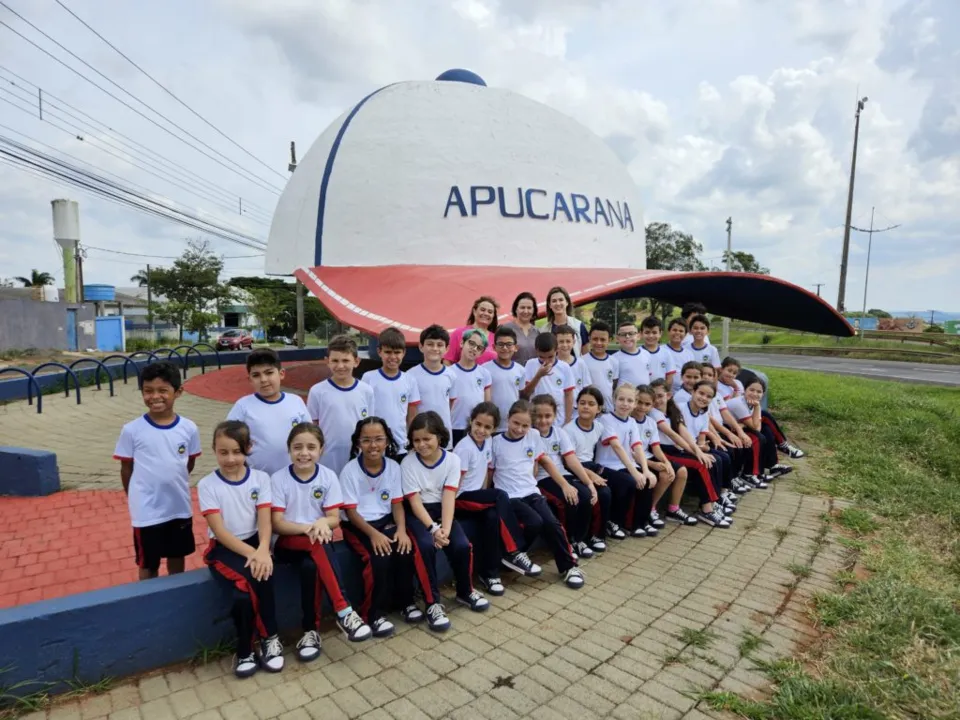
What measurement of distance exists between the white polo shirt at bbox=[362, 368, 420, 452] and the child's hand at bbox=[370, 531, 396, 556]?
708mm

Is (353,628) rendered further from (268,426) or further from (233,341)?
(233,341)

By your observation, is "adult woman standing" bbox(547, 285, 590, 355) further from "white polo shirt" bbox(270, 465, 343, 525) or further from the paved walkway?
"white polo shirt" bbox(270, 465, 343, 525)

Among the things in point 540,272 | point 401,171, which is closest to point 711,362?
point 540,272

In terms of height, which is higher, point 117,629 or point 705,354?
point 705,354

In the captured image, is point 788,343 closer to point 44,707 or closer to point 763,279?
point 763,279

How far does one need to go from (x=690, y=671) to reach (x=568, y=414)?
206cm

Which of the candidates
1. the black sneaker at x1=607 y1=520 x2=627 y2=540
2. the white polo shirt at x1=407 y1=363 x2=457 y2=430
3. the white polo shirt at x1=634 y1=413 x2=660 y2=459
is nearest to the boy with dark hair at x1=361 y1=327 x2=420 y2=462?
the white polo shirt at x1=407 y1=363 x2=457 y2=430

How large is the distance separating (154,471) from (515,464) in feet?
6.62

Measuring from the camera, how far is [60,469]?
18.7ft

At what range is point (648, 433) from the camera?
14.9 ft

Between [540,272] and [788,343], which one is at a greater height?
[540,272]

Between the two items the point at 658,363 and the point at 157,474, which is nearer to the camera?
the point at 157,474

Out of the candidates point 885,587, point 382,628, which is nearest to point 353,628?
point 382,628

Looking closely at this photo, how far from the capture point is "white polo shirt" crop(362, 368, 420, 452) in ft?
11.8
